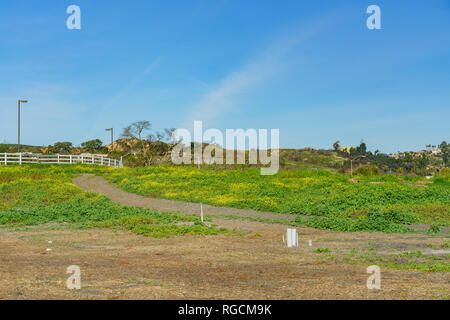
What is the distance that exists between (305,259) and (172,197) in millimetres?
20992

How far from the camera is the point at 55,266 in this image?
10.3m

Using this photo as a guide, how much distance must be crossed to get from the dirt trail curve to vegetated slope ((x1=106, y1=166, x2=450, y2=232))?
1.01m

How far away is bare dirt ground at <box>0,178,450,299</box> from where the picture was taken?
7.75 metres

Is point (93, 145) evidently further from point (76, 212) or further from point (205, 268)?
point (205, 268)

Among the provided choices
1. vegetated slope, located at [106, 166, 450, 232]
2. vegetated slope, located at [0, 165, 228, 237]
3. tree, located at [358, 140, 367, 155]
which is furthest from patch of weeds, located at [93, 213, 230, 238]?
tree, located at [358, 140, 367, 155]

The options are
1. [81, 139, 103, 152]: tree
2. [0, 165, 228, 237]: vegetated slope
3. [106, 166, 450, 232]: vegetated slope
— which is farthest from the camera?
[81, 139, 103, 152]: tree

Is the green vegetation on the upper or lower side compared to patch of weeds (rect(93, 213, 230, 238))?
upper

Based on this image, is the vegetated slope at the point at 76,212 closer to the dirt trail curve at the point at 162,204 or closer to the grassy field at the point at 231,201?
the grassy field at the point at 231,201

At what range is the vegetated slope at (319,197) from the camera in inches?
767

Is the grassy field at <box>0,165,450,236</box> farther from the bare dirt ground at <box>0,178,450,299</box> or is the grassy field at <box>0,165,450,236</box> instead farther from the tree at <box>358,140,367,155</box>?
the tree at <box>358,140,367,155</box>

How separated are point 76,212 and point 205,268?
13775 mm

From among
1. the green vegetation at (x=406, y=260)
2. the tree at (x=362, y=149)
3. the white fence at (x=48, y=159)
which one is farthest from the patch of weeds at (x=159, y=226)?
the tree at (x=362, y=149)

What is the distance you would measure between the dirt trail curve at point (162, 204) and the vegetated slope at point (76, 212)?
2577mm

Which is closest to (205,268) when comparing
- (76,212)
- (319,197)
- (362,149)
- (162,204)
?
(76,212)
